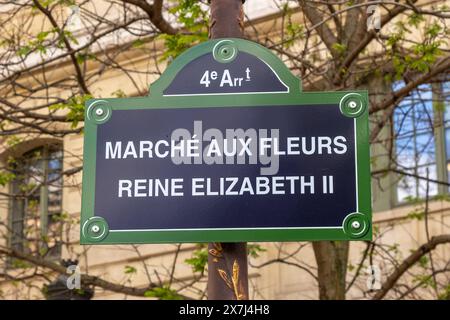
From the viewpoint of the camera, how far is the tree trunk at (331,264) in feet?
36.9

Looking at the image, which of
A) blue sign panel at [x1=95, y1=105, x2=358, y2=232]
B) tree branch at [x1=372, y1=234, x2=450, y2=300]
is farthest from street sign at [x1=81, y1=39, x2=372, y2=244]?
tree branch at [x1=372, y1=234, x2=450, y2=300]

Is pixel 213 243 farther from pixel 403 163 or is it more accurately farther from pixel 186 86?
pixel 403 163

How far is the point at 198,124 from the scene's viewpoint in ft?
16.3

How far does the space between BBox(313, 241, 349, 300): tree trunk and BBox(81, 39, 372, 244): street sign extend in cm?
640

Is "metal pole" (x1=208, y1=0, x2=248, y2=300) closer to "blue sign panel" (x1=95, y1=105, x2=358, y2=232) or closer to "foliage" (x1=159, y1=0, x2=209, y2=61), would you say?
"blue sign panel" (x1=95, y1=105, x2=358, y2=232)

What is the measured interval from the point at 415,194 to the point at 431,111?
111 centimetres

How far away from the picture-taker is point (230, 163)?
4859mm

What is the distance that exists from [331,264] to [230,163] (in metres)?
6.72

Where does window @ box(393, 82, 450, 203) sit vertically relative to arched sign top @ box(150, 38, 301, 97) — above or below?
above

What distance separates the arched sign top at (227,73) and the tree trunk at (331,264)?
6315mm

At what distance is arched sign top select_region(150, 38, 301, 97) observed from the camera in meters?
5.07
